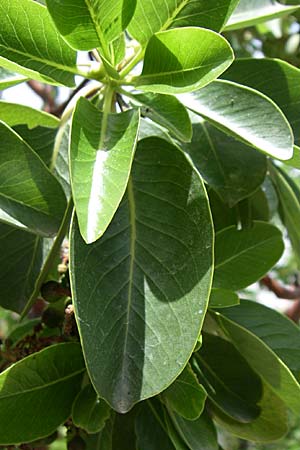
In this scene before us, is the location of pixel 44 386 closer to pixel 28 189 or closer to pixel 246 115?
pixel 28 189

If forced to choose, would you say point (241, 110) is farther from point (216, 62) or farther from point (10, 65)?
point (10, 65)

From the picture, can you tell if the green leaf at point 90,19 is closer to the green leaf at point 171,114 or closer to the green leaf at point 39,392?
the green leaf at point 171,114

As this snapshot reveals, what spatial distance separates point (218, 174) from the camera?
3.92 feet

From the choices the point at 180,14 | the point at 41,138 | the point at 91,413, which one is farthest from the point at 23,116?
the point at 91,413

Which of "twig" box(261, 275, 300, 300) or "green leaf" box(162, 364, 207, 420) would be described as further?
"twig" box(261, 275, 300, 300)

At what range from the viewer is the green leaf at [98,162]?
846 mm

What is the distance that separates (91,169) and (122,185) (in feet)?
0.18

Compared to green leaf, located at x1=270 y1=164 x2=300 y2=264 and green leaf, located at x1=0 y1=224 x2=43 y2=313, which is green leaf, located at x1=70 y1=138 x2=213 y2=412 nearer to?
green leaf, located at x1=0 y1=224 x2=43 y2=313

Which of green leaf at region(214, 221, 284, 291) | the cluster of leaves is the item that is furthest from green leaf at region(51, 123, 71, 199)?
green leaf at region(214, 221, 284, 291)

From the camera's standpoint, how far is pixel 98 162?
926mm

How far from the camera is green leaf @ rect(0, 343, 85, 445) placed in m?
1.04

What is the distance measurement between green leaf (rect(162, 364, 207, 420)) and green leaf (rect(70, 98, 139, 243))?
0.87 feet

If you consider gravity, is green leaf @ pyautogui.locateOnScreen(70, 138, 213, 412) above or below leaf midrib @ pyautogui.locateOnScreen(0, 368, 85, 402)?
above

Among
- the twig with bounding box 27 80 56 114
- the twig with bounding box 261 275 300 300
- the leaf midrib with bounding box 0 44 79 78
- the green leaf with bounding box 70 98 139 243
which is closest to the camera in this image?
the green leaf with bounding box 70 98 139 243
